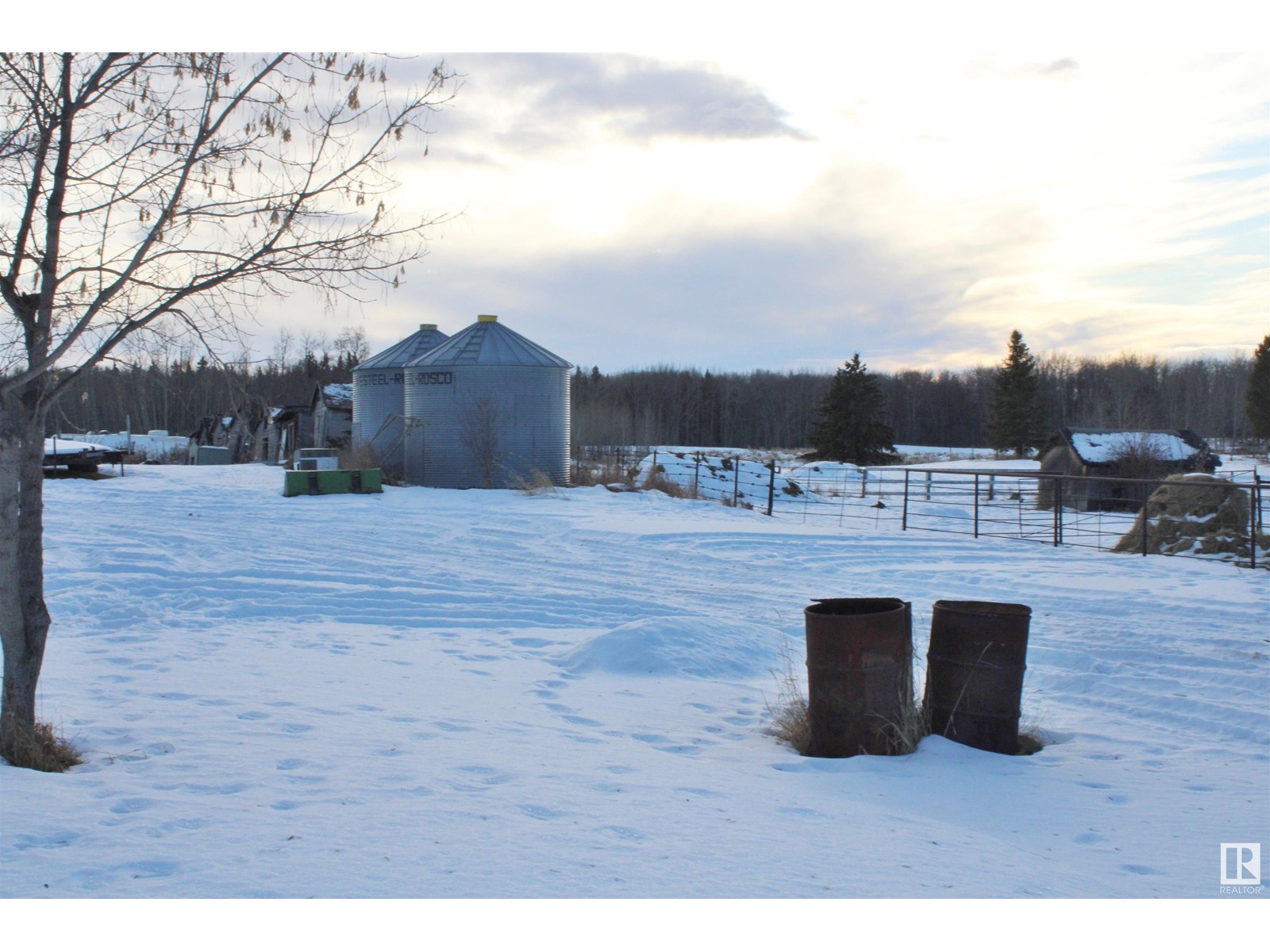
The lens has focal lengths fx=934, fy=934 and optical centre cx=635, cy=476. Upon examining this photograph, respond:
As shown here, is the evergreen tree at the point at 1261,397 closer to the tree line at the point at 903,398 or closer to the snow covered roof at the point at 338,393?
the tree line at the point at 903,398

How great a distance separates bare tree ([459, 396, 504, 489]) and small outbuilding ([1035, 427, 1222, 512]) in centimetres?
1633

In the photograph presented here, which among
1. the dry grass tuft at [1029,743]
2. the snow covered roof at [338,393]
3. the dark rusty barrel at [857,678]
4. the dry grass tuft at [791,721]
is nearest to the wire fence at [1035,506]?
the dry grass tuft at [1029,743]

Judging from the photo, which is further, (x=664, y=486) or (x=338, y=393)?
(x=338, y=393)

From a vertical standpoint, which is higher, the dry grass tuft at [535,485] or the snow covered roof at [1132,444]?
the snow covered roof at [1132,444]

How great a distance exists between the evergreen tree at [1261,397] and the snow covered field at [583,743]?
179ft

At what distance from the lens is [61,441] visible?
34906 millimetres

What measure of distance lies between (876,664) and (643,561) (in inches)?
342

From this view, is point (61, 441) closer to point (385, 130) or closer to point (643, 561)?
point (643, 561)

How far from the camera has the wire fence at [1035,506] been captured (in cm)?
1472

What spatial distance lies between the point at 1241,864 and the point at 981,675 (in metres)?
1.80

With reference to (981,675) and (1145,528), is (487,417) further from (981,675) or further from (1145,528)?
(981,675)

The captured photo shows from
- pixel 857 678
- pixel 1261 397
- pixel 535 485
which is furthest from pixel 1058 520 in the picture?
pixel 1261 397

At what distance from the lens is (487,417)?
26.1 meters

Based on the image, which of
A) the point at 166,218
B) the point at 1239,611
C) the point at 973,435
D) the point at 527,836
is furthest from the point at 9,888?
the point at 973,435
